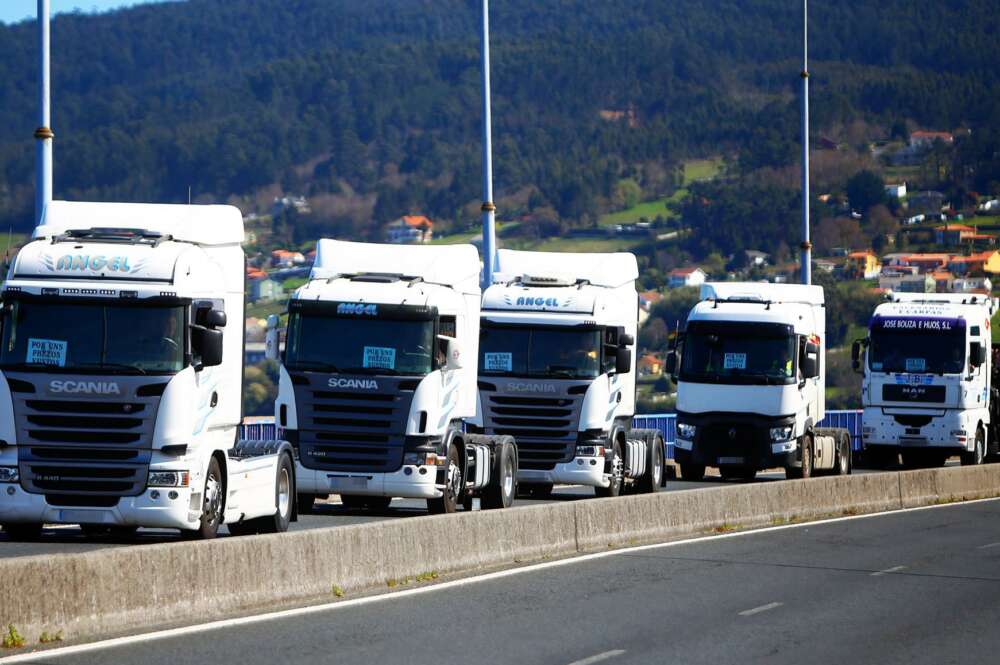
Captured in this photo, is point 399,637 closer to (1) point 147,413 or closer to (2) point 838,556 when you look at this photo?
(1) point 147,413

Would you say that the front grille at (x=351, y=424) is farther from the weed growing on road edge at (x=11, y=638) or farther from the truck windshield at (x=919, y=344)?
the truck windshield at (x=919, y=344)

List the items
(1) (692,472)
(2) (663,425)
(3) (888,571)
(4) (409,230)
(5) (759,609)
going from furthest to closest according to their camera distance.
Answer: (4) (409,230) < (2) (663,425) < (1) (692,472) < (3) (888,571) < (5) (759,609)

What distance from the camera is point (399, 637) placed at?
12.1 meters

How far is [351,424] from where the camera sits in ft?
70.9

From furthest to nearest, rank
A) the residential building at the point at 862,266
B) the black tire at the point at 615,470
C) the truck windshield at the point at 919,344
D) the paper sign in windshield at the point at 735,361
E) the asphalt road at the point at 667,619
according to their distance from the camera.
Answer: the residential building at the point at 862,266
the truck windshield at the point at 919,344
the paper sign in windshield at the point at 735,361
the black tire at the point at 615,470
the asphalt road at the point at 667,619

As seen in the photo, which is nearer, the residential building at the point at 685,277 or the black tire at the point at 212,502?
the black tire at the point at 212,502

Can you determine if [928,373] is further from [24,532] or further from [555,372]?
[24,532]

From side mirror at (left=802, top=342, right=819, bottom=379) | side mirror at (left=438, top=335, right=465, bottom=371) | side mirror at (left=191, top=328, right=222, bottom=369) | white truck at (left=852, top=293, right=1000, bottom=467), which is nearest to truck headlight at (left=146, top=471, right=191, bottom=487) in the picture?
side mirror at (left=191, top=328, right=222, bottom=369)

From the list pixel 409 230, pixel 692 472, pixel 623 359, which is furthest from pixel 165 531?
pixel 409 230

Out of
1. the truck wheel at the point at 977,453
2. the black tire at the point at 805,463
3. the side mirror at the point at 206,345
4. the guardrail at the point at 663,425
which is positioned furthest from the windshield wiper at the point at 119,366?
the truck wheel at the point at 977,453

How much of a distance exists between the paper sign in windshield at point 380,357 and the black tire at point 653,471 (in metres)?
8.29

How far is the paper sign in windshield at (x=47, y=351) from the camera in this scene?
16.5 m

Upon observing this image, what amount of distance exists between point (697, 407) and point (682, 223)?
137747 millimetres

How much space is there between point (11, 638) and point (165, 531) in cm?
867
